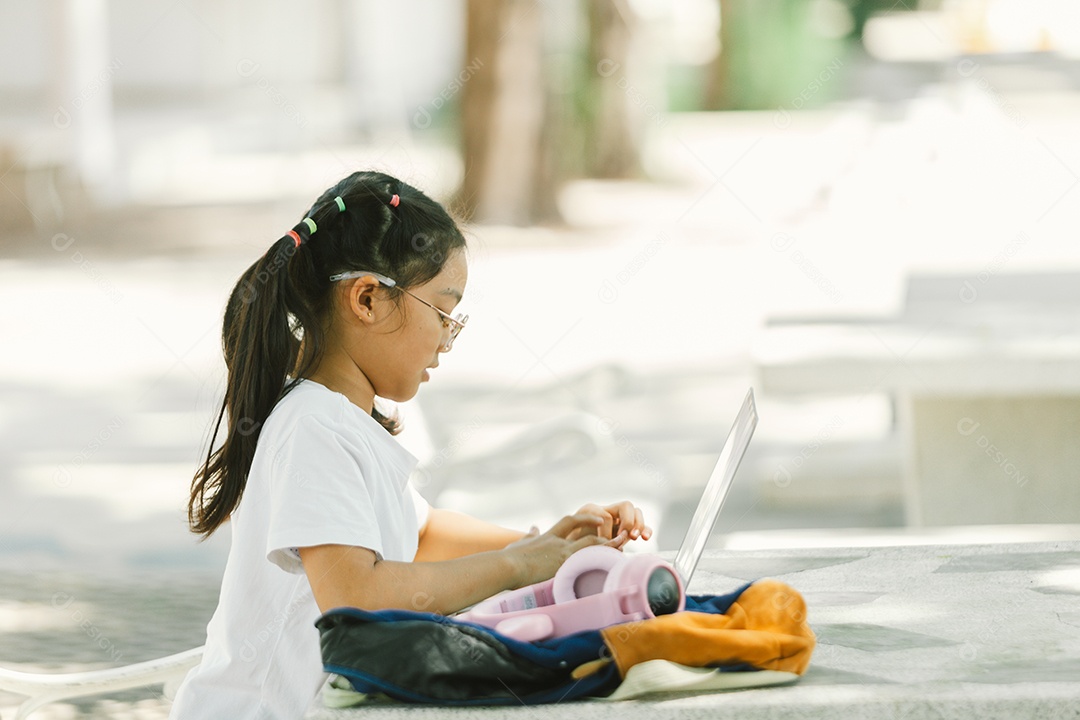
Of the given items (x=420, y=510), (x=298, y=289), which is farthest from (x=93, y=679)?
(x=298, y=289)

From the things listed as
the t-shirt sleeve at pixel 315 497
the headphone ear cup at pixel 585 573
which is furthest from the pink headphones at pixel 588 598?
the t-shirt sleeve at pixel 315 497

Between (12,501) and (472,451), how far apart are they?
2448 millimetres

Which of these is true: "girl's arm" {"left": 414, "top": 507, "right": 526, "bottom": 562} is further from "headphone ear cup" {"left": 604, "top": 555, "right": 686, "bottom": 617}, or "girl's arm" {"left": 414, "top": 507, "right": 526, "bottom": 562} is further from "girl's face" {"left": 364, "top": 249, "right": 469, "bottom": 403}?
"headphone ear cup" {"left": 604, "top": 555, "right": 686, "bottom": 617}

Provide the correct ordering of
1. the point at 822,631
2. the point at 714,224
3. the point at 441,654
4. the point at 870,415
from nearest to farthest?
the point at 441,654 < the point at 822,631 < the point at 870,415 < the point at 714,224

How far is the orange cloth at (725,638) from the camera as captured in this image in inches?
53.7

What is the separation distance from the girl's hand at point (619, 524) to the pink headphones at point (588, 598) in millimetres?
170

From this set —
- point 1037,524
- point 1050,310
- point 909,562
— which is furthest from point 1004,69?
point 909,562

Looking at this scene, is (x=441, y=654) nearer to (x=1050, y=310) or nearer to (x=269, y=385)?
(x=269, y=385)

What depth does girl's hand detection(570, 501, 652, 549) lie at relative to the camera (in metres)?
1.69

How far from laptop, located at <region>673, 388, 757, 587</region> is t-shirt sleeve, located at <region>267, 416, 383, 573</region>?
355 mm

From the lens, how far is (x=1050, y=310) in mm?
5121

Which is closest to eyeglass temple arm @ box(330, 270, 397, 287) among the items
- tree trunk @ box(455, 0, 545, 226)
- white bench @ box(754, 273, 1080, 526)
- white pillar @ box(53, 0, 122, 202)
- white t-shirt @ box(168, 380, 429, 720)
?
white t-shirt @ box(168, 380, 429, 720)

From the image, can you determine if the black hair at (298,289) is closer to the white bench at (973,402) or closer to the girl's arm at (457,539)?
the girl's arm at (457,539)

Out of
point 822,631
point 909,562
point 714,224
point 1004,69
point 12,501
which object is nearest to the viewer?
point 822,631
